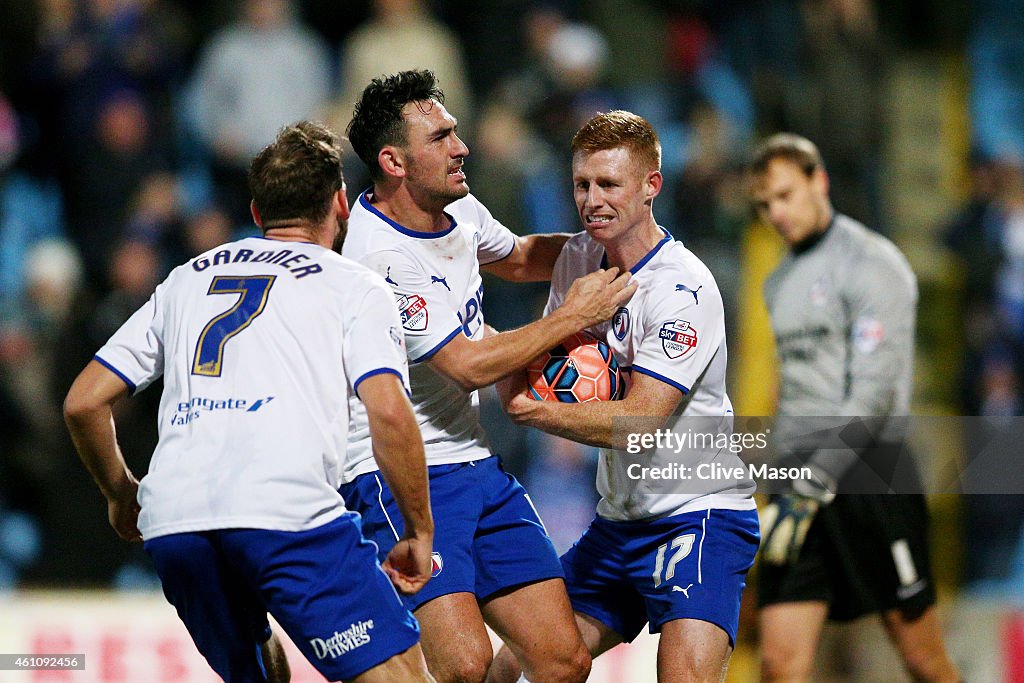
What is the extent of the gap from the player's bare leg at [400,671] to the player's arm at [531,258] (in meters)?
1.86

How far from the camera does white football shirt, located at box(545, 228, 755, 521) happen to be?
4613 millimetres

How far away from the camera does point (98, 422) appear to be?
4.10 metres

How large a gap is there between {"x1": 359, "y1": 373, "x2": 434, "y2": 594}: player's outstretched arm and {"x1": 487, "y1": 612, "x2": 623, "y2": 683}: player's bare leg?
103cm

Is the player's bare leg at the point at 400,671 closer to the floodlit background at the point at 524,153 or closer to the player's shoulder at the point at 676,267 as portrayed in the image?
the player's shoulder at the point at 676,267

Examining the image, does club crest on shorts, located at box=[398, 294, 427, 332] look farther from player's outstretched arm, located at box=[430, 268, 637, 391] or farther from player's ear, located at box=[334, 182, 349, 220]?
player's ear, located at box=[334, 182, 349, 220]

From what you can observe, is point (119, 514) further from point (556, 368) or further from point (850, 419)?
point (850, 419)

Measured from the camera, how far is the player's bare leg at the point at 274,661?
4.21 meters

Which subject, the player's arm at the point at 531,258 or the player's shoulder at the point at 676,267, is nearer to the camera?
the player's shoulder at the point at 676,267

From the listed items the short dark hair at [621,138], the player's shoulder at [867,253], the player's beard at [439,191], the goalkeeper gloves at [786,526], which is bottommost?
the goalkeeper gloves at [786,526]

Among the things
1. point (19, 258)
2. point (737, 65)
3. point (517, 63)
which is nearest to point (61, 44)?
point (19, 258)

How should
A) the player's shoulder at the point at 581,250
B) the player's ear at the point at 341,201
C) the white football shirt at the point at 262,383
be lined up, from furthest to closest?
the player's shoulder at the point at 581,250 < the player's ear at the point at 341,201 < the white football shirt at the point at 262,383

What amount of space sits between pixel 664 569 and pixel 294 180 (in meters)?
1.85

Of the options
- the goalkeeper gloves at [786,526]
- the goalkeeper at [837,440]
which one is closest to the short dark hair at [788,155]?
the goalkeeper at [837,440]

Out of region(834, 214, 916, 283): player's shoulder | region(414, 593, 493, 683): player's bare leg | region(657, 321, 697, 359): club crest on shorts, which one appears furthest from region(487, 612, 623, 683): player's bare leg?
region(834, 214, 916, 283): player's shoulder
